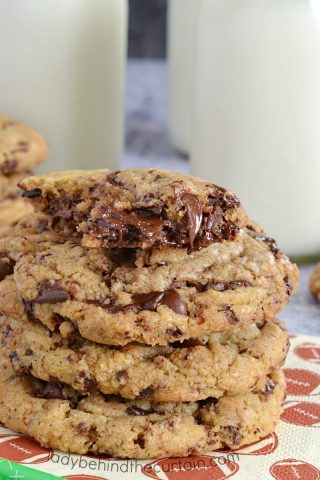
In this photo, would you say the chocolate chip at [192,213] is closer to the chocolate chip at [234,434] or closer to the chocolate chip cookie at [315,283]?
the chocolate chip at [234,434]

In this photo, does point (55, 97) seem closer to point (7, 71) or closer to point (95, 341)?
point (7, 71)

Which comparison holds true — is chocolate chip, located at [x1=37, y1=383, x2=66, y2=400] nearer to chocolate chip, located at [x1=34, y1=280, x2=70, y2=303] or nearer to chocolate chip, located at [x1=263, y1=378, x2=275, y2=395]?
chocolate chip, located at [x1=34, y1=280, x2=70, y2=303]

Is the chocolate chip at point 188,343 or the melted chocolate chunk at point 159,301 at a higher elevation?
the melted chocolate chunk at point 159,301

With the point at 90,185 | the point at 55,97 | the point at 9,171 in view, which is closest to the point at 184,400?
the point at 90,185

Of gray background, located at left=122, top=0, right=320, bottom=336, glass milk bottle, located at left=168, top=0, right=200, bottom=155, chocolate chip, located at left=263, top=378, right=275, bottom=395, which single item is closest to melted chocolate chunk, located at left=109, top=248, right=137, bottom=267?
chocolate chip, located at left=263, top=378, right=275, bottom=395

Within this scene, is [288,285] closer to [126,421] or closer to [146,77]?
[126,421]

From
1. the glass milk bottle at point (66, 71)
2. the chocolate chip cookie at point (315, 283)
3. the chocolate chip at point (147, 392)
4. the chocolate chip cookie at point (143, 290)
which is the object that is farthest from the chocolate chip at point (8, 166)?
the chocolate chip at point (147, 392)
